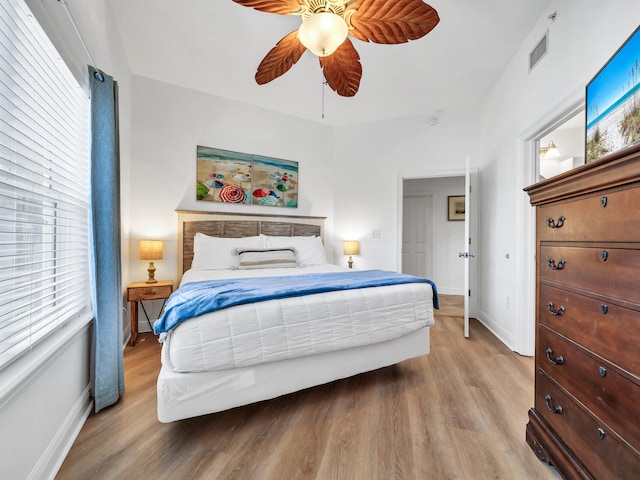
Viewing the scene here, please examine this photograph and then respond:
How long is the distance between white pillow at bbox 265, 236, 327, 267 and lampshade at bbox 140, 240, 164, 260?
1.14 metres

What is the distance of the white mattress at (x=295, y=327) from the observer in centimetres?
143

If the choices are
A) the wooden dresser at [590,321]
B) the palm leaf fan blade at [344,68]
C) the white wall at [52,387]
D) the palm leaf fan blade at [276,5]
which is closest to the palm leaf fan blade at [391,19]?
the palm leaf fan blade at [344,68]

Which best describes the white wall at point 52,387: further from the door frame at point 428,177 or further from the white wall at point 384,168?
the door frame at point 428,177

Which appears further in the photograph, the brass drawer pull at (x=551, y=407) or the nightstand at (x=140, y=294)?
the nightstand at (x=140, y=294)

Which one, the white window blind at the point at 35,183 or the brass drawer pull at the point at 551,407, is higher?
the white window blind at the point at 35,183

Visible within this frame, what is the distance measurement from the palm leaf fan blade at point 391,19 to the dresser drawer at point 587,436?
76.7 inches

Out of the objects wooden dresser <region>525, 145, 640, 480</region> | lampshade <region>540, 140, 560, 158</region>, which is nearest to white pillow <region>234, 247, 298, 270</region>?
wooden dresser <region>525, 145, 640, 480</region>

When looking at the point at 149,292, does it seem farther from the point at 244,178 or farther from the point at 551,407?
the point at 551,407

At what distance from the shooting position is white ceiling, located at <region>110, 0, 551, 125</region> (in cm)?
223

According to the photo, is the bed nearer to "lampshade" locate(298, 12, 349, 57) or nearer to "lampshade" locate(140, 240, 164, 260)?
"lampshade" locate(140, 240, 164, 260)

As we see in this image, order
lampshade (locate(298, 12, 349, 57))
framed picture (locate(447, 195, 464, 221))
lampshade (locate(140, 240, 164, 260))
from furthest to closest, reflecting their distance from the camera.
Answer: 1. framed picture (locate(447, 195, 464, 221))
2. lampshade (locate(140, 240, 164, 260))
3. lampshade (locate(298, 12, 349, 57))

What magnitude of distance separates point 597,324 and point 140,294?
321 centimetres

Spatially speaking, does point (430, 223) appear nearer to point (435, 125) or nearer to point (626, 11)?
point (435, 125)

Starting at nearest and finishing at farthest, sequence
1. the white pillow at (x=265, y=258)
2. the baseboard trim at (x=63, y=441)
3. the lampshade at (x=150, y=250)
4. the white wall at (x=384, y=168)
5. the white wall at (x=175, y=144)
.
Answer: the baseboard trim at (x=63, y=441) < the lampshade at (x=150, y=250) < the white pillow at (x=265, y=258) < the white wall at (x=175, y=144) < the white wall at (x=384, y=168)
